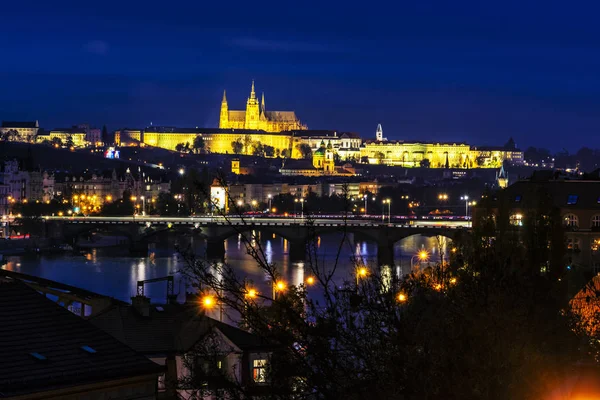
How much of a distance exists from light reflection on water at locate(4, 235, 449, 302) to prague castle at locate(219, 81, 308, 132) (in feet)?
356

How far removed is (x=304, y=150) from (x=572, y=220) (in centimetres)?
12340

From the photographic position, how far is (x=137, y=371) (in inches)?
202

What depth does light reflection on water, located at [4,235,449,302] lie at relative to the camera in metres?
30.8

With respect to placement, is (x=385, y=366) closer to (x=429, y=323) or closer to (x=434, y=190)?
(x=429, y=323)

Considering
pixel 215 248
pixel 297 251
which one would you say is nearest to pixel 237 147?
pixel 215 248

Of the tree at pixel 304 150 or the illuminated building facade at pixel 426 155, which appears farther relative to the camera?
the illuminated building facade at pixel 426 155

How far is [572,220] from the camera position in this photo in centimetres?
2661

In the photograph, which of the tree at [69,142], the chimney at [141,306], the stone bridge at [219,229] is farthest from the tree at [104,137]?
the chimney at [141,306]

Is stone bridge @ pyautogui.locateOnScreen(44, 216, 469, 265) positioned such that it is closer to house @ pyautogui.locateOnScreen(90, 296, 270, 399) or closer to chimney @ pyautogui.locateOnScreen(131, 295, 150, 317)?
chimney @ pyautogui.locateOnScreen(131, 295, 150, 317)

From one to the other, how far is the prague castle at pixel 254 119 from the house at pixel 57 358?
157m

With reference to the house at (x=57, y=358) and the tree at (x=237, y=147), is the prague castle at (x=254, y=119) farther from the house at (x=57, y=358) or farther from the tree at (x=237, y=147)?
the house at (x=57, y=358)

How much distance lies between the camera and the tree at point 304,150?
5836 inches

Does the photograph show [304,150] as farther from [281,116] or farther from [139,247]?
[139,247]

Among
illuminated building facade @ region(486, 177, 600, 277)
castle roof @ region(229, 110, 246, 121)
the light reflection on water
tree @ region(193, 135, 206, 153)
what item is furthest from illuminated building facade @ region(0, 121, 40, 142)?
illuminated building facade @ region(486, 177, 600, 277)
